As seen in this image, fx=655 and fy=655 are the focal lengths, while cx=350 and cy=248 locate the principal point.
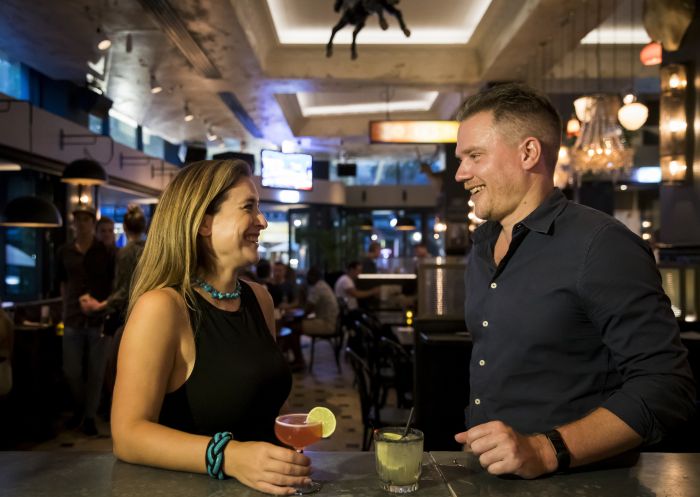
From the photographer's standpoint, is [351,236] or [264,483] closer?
[264,483]

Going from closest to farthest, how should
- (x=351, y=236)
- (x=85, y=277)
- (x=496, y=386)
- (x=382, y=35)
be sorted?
1. (x=496, y=386)
2. (x=85, y=277)
3. (x=382, y=35)
4. (x=351, y=236)

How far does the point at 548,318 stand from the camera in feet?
4.71

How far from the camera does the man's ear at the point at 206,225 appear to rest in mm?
1735

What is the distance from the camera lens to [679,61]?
Result: 529 centimetres

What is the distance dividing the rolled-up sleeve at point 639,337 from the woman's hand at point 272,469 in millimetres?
622

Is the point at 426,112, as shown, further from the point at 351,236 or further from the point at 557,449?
the point at 557,449

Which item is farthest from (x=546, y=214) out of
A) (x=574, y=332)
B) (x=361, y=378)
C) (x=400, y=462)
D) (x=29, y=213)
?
(x=29, y=213)

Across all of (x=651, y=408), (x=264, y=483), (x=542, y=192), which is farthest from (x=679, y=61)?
(x=264, y=483)

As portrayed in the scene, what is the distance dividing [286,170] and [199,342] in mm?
9816

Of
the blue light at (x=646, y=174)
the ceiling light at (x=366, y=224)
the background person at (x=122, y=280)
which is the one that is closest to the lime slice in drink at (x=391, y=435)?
the background person at (x=122, y=280)

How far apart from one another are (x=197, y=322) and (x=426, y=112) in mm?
10990

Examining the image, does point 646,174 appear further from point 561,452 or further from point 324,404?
point 561,452

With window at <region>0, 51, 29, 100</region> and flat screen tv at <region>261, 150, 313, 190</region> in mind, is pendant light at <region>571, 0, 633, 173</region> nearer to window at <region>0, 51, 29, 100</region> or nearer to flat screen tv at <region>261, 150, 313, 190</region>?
flat screen tv at <region>261, 150, 313, 190</region>

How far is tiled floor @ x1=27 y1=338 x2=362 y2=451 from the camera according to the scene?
5000mm
